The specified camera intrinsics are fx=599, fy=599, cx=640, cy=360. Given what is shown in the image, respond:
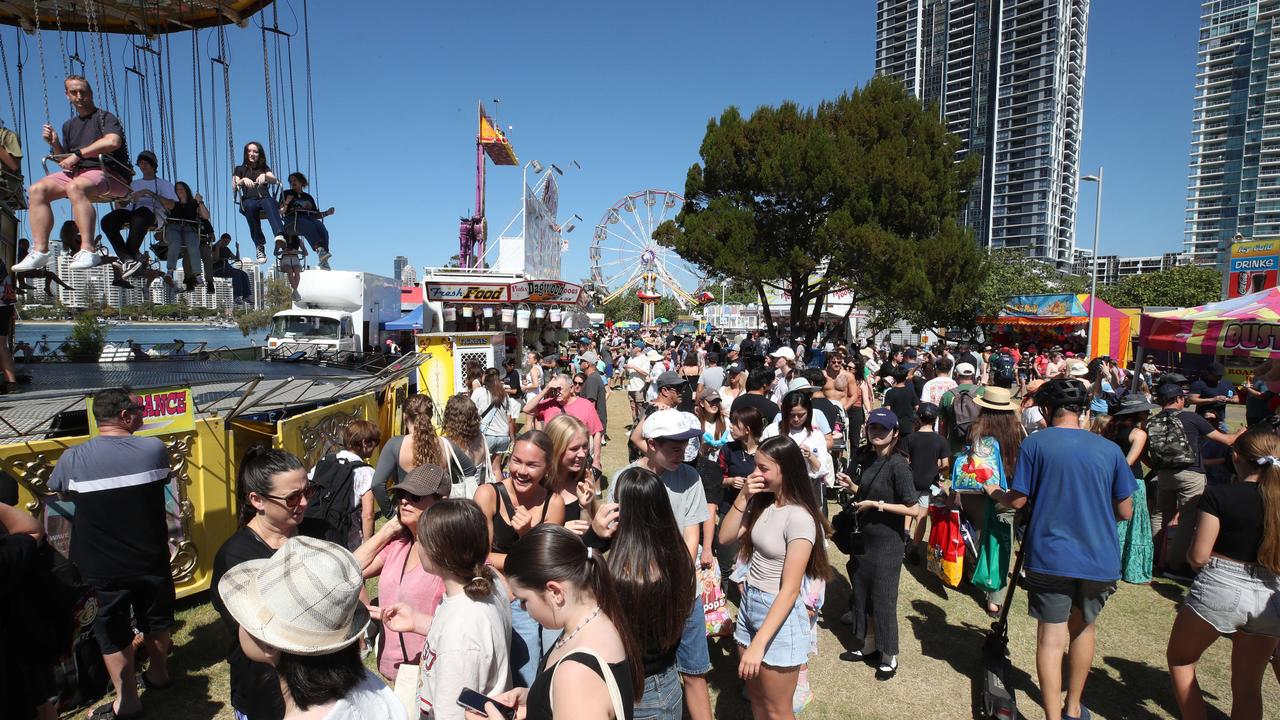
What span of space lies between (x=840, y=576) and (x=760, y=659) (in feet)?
10.5

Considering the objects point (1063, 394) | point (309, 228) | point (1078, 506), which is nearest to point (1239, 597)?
point (1078, 506)

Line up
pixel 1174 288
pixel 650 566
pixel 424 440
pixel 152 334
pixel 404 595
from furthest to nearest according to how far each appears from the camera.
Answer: pixel 1174 288, pixel 152 334, pixel 424 440, pixel 404 595, pixel 650 566

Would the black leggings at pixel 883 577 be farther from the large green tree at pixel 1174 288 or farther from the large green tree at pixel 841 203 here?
the large green tree at pixel 1174 288

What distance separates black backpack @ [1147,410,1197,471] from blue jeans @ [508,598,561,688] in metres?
5.05

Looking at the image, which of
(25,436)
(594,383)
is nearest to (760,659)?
(25,436)

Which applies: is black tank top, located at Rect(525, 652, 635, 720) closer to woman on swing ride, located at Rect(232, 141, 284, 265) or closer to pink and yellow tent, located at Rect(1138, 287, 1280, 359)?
Result: woman on swing ride, located at Rect(232, 141, 284, 265)

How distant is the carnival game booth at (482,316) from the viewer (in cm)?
1095

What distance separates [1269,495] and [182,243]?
961 cm

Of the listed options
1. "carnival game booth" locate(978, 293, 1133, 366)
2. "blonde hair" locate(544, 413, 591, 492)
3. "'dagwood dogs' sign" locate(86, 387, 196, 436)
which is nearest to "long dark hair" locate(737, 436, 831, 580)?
"blonde hair" locate(544, 413, 591, 492)

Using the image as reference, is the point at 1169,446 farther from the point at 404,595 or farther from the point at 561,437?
the point at 404,595

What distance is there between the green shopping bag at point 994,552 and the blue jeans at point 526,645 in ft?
11.3

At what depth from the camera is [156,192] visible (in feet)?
20.8

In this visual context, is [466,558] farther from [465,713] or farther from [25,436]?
[25,436]

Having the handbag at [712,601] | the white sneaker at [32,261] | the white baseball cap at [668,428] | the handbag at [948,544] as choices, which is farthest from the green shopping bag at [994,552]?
the white sneaker at [32,261]
